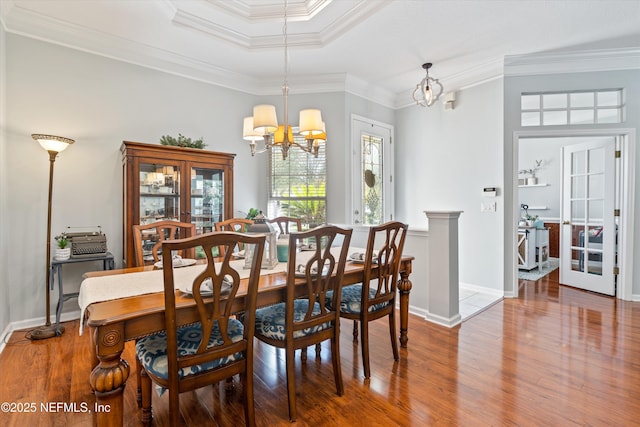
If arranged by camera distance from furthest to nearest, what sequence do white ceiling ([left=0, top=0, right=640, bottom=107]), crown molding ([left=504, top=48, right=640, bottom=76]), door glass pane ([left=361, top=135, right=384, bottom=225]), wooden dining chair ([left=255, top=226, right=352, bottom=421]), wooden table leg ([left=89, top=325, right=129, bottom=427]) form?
door glass pane ([left=361, top=135, right=384, bottom=225])
crown molding ([left=504, top=48, right=640, bottom=76])
white ceiling ([left=0, top=0, right=640, bottom=107])
wooden dining chair ([left=255, top=226, right=352, bottom=421])
wooden table leg ([left=89, top=325, right=129, bottom=427])

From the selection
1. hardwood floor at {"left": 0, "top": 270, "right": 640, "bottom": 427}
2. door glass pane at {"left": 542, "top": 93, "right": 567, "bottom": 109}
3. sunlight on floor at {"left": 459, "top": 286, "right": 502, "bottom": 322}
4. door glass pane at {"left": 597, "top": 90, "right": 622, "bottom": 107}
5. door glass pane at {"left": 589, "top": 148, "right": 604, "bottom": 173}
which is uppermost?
door glass pane at {"left": 542, "top": 93, "right": 567, "bottom": 109}

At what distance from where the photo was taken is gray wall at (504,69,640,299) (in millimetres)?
3719

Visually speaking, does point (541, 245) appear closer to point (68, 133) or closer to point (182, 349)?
point (182, 349)

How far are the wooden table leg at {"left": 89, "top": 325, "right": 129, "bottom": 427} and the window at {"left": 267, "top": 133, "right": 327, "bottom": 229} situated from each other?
3233 millimetres

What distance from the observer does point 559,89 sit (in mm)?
3867

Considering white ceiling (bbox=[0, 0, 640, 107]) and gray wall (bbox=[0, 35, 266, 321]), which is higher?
white ceiling (bbox=[0, 0, 640, 107])

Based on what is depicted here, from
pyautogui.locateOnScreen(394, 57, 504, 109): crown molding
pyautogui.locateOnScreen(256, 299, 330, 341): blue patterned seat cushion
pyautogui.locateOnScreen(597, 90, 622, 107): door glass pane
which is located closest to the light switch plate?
pyautogui.locateOnScreen(394, 57, 504, 109): crown molding

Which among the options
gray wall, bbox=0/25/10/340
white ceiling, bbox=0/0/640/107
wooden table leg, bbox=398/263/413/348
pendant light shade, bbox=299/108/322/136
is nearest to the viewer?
pendant light shade, bbox=299/108/322/136

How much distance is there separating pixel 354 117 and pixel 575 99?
3121 mm

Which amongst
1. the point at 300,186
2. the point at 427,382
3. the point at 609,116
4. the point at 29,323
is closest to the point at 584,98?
the point at 609,116

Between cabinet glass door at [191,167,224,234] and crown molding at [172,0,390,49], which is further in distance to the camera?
cabinet glass door at [191,167,224,234]

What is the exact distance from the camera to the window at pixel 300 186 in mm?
4438

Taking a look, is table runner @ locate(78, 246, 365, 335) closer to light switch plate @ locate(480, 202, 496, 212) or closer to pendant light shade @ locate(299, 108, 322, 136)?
pendant light shade @ locate(299, 108, 322, 136)

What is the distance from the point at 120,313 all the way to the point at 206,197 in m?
2.43
